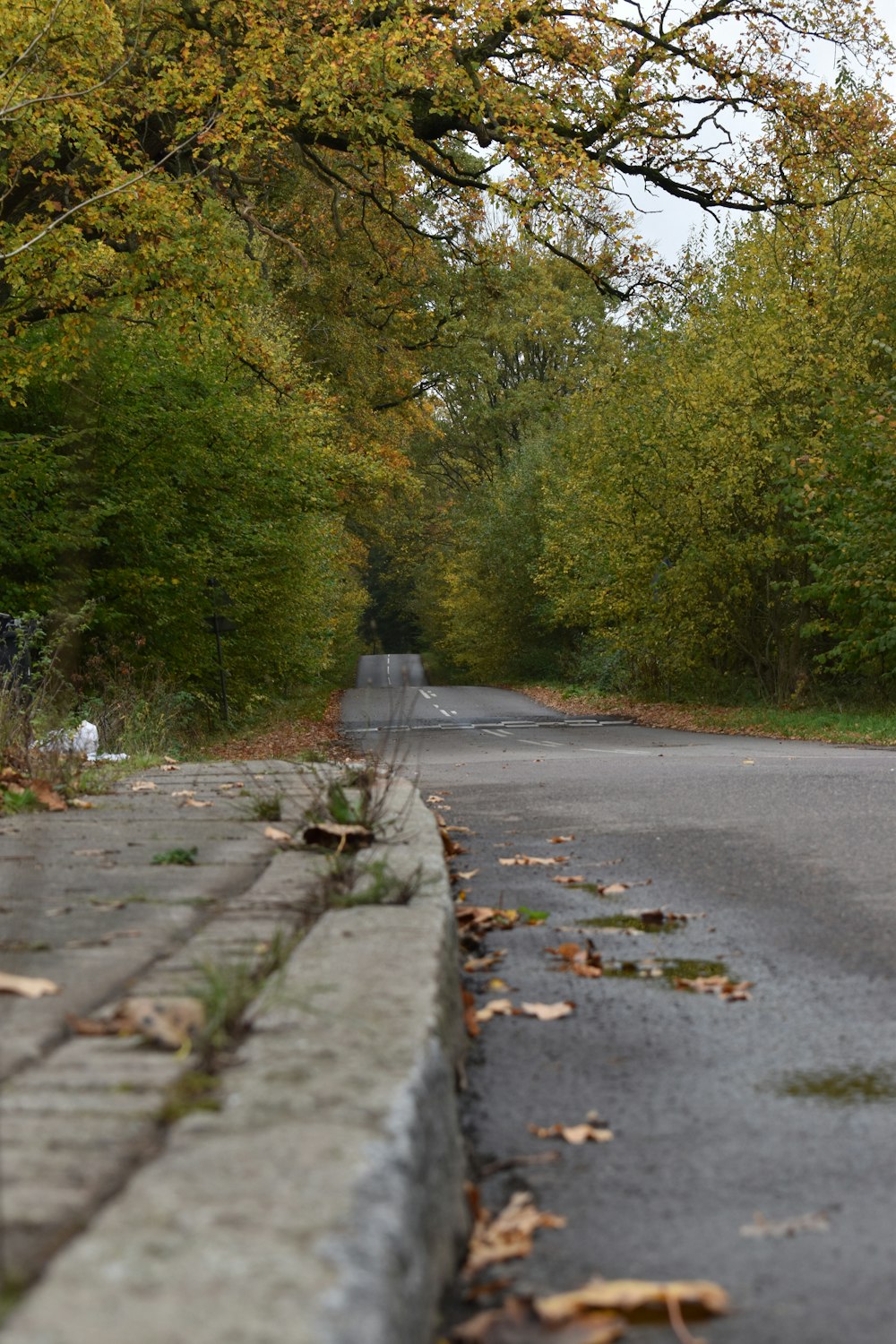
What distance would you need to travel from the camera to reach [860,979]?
14.3ft

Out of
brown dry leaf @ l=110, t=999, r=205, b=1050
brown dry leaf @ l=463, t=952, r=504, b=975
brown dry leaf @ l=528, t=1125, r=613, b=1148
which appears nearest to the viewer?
brown dry leaf @ l=110, t=999, r=205, b=1050

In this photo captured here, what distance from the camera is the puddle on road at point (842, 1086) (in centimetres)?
327

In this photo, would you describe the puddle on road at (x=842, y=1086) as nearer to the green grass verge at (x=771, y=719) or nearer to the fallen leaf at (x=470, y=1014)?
the fallen leaf at (x=470, y=1014)

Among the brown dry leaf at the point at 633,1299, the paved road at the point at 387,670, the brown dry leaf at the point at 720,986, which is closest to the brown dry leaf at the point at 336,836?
the brown dry leaf at the point at 720,986

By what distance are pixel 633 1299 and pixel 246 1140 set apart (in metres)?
0.68

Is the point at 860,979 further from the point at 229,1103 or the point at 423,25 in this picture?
the point at 423,25

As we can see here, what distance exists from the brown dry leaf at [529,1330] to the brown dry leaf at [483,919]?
2.98 meters

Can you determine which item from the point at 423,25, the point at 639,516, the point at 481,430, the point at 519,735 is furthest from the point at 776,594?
Answer: the point at 481,430

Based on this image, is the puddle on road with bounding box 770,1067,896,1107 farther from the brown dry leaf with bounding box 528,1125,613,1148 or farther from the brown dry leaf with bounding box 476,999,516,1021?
the brown dry leaf with bounding box 476,999,516,1021

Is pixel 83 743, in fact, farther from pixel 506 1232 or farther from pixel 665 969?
pixel 506 1232

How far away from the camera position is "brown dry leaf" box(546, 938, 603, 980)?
4512 mm

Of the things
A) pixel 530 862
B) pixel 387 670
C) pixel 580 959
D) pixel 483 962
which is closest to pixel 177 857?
pixel 483 962

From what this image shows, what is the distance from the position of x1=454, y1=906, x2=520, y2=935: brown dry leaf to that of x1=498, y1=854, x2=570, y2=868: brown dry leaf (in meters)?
1.28

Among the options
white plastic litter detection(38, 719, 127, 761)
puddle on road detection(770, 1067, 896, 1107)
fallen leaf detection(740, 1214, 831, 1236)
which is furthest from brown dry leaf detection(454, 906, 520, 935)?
white plastic litter detection(38, 719, 127, 761)
